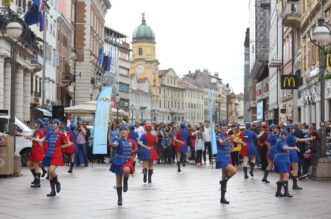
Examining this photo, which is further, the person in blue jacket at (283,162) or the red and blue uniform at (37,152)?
the red and blue uniform at (37,152)

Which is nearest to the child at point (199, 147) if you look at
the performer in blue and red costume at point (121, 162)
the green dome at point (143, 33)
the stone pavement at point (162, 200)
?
the stone pavement at point (162, 200)

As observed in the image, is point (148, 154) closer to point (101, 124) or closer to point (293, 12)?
point (101, 124)

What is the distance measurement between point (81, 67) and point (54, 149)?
60935 mm

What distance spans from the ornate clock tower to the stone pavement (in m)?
128

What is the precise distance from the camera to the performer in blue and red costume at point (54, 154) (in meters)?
15.1

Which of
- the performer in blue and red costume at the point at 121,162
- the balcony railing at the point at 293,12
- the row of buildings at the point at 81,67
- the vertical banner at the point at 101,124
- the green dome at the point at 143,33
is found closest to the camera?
the performer in blue and red costume at the point at 121,162

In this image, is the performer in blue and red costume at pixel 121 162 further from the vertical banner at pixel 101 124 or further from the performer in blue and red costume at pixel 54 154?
the vertical banner at pixel 101 124

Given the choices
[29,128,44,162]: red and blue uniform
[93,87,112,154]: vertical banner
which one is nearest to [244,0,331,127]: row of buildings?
Result: [93,87,112,154]: vertical banner

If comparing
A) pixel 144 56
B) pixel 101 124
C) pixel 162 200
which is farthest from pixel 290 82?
pixel 144 56

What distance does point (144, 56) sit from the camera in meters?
150

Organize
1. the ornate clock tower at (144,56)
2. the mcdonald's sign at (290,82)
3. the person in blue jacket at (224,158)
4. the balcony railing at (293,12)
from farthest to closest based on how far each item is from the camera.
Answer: the ornate clock tower at (144,56), the balcony railing at (293,12), the mcdonald's sign at (290,82), the person in blue jacket at (224,158)

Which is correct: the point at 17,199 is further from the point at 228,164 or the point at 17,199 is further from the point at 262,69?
the point at 262,69

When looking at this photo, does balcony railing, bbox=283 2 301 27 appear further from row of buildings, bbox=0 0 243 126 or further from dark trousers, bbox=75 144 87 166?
dark trousers, bbox=75 144 87 166

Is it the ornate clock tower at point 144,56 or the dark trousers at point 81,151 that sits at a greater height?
the ornate clock tower at point 144,56
